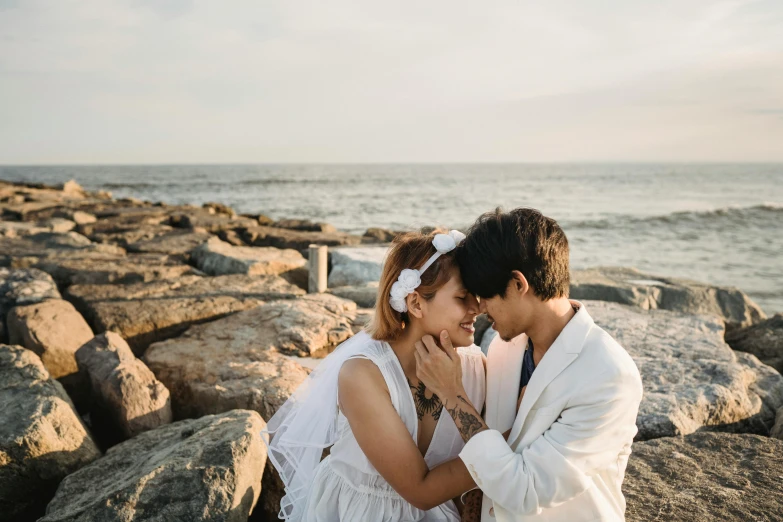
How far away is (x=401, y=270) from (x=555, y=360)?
2.58 feet

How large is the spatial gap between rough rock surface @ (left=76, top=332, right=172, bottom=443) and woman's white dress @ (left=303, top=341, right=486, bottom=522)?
6.50 ft

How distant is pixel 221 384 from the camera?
4.62 metres

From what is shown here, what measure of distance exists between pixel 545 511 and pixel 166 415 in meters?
3.05

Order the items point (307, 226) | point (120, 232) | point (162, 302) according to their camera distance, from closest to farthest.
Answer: point (162, 302) < point (120, 232) < point (307, 226)

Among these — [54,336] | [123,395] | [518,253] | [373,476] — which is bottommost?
[123,395]

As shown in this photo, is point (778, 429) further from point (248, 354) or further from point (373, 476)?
point (248, 354)

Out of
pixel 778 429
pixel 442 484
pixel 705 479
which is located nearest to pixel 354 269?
pixel 778 429

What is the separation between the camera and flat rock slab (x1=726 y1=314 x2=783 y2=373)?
237 inches

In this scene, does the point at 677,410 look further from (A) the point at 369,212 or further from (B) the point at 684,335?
(A) the point at 369,212

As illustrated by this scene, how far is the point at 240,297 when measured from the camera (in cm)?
664

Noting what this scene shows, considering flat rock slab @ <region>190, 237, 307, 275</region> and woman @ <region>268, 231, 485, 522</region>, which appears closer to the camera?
woman @ <region>268, 231, 485, 522</region>

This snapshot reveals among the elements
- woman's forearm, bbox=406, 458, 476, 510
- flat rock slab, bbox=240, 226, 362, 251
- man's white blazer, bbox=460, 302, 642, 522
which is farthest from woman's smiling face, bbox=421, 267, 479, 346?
flat rock slab, bbox=240, 226, 362, 251

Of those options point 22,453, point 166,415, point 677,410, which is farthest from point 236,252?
point 677,410

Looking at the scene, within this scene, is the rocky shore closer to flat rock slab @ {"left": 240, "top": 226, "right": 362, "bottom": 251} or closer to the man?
the man
